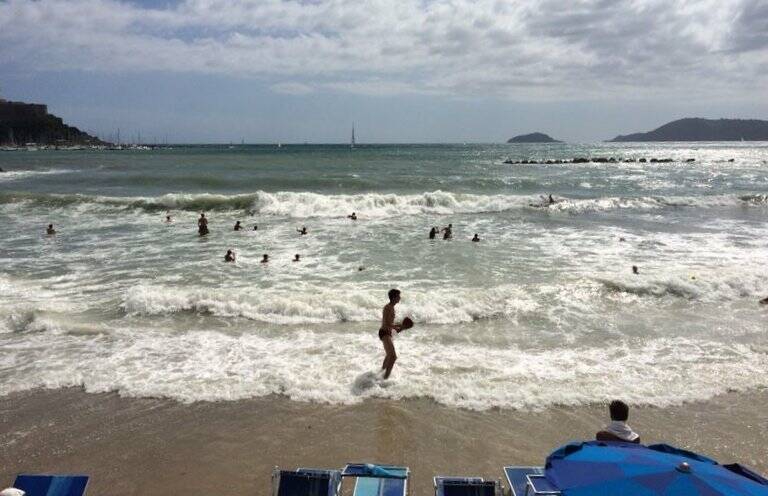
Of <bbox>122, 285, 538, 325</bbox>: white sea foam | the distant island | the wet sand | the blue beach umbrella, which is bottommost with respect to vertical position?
the wet sand

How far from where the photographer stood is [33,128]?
158250 mm

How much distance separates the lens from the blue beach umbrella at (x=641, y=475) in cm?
353

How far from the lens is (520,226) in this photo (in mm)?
23312

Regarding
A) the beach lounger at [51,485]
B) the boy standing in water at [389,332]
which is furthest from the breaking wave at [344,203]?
the beach lounger at [51,485]

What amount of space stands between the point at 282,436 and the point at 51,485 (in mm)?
2420

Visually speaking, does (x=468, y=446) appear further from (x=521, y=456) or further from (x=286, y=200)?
(x=286, y=200)

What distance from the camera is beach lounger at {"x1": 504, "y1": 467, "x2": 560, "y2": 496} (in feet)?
15.7

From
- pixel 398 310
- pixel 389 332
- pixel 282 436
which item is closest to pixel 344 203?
pixel 398 310

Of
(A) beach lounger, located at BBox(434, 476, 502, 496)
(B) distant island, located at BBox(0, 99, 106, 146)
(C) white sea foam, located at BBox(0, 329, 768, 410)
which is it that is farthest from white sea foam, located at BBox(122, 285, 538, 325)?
(B) distant island, located at BBox(0, 99, 106, 146)

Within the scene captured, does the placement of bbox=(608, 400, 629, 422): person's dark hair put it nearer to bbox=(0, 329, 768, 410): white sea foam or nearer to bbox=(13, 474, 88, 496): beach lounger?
bbox=(0, 329, 768, 410): white sea foam

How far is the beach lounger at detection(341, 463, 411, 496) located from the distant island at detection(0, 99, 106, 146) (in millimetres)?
176851

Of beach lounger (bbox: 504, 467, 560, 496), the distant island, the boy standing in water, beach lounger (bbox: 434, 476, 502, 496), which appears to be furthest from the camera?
the distant island

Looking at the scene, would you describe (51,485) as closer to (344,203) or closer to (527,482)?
(527,482)

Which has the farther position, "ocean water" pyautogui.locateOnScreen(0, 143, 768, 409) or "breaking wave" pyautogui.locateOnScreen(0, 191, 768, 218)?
"breaking wave" pyautogui.locateOnScreen(0, 191, 768, 218)
